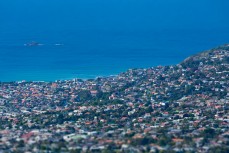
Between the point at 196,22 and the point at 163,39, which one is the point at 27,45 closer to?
the point at 163,39

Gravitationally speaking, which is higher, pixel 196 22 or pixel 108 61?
pixel 196 22

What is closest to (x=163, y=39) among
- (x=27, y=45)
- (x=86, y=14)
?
(x=27, y=45)

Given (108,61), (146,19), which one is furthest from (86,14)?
(108,61)

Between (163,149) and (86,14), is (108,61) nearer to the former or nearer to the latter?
(163,149)

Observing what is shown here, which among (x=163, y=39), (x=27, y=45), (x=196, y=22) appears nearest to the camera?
(x=27, y=45)

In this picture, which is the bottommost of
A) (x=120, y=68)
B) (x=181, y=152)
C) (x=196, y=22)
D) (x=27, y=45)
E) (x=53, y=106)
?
(x=181, y=152)

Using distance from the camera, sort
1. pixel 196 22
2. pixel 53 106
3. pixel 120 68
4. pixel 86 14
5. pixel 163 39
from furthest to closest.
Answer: pixel 86 14, pixel 196 22, pixel 163 39, pixel 120 68, pixel 53 106

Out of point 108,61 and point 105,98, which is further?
point 108,61
